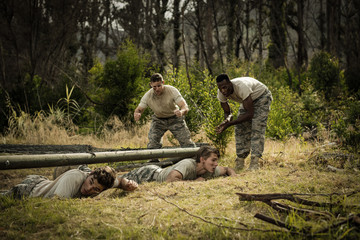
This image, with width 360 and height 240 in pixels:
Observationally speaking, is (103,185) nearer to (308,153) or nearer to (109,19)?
(308,153)

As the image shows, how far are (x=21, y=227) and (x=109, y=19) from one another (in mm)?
22432

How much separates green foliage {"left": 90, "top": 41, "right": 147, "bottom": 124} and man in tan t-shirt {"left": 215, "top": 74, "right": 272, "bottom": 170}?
15.9ft

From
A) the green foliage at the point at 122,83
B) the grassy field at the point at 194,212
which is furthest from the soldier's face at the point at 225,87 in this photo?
the green foliage at the point at 122,83

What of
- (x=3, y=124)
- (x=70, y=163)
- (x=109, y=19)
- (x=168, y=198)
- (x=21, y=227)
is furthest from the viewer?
(x=109, y=19)

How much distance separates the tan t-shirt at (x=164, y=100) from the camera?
5723mm

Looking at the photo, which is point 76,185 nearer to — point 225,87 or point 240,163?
point 225,87

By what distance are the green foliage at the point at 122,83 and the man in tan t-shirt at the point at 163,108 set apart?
141 inches

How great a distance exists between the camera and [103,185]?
342 cm

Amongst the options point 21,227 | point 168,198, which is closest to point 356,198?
point 168,198

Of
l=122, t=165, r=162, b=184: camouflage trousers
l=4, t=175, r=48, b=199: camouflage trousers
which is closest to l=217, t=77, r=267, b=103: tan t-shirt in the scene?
l=122, t=165, r=162, b=184: camouflage trousers

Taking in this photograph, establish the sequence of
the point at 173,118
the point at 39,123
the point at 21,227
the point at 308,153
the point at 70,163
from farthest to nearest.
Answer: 1. the point at 39,123
2. the point at 173,118
3. the point at 308,153
4. the point at 70,163
5. the point at 21,227

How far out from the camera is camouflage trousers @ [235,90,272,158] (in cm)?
509

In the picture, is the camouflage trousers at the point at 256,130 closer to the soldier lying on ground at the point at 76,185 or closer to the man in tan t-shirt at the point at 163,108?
the man in tan t-shirt at the point at 163,108

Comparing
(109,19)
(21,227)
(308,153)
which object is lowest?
(308,153)
